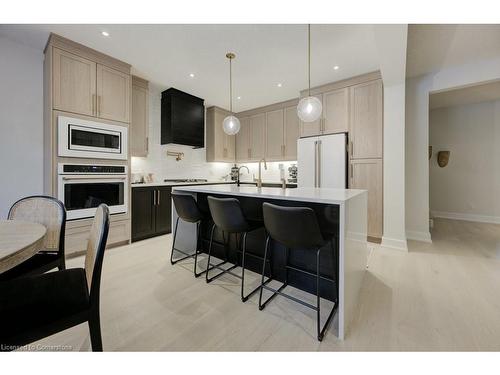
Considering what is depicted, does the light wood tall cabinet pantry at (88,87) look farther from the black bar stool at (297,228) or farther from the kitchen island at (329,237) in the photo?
the black bar stool at (297,228)

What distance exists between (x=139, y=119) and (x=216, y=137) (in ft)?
5.58

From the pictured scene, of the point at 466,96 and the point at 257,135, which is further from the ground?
the point at 466,96

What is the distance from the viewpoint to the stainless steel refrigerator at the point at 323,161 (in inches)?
134

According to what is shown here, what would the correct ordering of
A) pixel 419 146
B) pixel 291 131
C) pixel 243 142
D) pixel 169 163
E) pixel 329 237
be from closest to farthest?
pixel 329 237, pixel 419 146, pixel 169 163, pixel 291 131, pixel 243 142

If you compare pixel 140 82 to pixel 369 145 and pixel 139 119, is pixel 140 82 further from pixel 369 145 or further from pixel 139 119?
pixel 369 145

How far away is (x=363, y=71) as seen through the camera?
10.3ft

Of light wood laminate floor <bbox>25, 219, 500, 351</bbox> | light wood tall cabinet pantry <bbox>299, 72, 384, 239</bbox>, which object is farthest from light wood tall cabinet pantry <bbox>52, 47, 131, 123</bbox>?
light wood tall cabinet pantry <bbox>299, 72, 384, 239</bbox>

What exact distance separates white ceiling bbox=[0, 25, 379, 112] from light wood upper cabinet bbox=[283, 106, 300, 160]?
74 centimetres

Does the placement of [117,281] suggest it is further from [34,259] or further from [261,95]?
[261,95]

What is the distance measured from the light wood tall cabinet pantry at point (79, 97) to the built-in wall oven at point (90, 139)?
0.19 ft

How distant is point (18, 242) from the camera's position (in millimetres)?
910

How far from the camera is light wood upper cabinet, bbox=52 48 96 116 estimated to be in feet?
7.85

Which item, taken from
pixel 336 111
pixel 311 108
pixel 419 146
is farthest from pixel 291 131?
pixel 311 108
